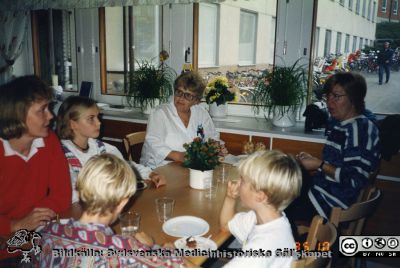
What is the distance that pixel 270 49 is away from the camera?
138 inches

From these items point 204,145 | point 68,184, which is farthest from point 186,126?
point 68,184

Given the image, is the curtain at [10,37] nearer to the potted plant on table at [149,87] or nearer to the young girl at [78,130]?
the potted plant on table at [149,87]

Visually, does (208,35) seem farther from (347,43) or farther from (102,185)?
(102,185)

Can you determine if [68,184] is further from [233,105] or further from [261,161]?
[233,105]

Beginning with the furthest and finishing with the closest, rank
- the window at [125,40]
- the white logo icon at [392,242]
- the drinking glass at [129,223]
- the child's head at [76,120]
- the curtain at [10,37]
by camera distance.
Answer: the curtain at [10,37] → the window at [125,40] → the white logo icon at [392,242] → the child's head at [76,120] → the drinking glass at [129,223]

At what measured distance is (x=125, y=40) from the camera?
14.1 ft

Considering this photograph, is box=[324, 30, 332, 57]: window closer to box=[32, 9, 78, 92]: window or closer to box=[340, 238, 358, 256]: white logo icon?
box=[340, 238, 358, 256]: white logo icon

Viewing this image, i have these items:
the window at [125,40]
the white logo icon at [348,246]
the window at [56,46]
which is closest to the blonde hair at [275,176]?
the white logo icon at [348,246]

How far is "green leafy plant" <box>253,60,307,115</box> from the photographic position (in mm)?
3062

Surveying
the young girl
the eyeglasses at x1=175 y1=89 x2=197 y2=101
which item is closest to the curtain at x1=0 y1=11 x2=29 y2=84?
the eyeglasses at x1=175 y1=89 x2=197 y2=101

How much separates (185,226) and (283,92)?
188 centimetres

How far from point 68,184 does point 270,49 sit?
2429mm

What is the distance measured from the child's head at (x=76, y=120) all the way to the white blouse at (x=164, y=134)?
2.24ft

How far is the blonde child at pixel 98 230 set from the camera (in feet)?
3.47
